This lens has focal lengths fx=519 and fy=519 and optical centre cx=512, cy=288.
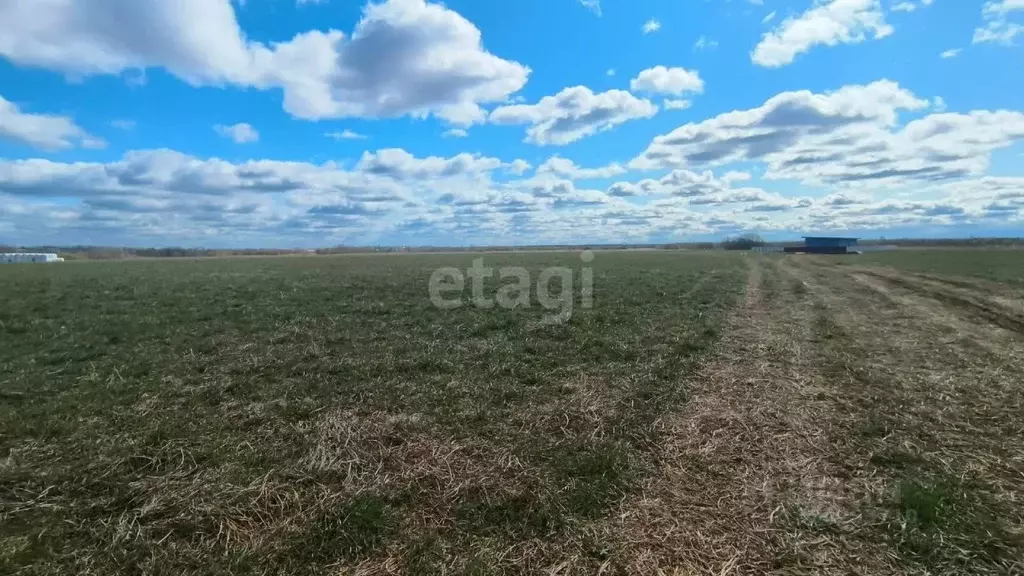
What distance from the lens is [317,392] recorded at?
27.0 feet

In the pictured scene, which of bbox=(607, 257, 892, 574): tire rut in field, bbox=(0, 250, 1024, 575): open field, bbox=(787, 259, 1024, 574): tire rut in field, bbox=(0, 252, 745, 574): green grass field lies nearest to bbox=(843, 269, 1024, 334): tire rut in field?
bbox=(787, 259, 1024, 574): tire rut in field

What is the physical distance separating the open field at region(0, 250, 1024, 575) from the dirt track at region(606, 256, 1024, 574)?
1.2 inches

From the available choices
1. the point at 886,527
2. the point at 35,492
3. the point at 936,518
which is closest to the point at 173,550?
the point at 35,492

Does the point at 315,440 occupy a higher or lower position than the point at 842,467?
higher

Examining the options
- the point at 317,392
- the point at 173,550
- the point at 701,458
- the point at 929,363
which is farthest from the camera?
the point at 929,363

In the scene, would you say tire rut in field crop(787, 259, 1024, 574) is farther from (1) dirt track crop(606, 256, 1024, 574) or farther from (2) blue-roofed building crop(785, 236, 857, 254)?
(2) blue-roofed building crop(785, 236, 857, 254)

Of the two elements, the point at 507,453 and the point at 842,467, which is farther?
the point at 507,453

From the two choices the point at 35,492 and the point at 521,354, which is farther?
the point at 521,354

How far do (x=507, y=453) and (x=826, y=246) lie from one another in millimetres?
129139

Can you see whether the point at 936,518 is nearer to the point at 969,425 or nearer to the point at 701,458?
the point at 701,458

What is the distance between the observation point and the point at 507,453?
20.4ft

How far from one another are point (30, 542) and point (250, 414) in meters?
2.83

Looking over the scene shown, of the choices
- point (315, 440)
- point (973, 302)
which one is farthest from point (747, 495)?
point (973, 302)

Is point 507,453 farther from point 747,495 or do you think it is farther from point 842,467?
point 842,467
